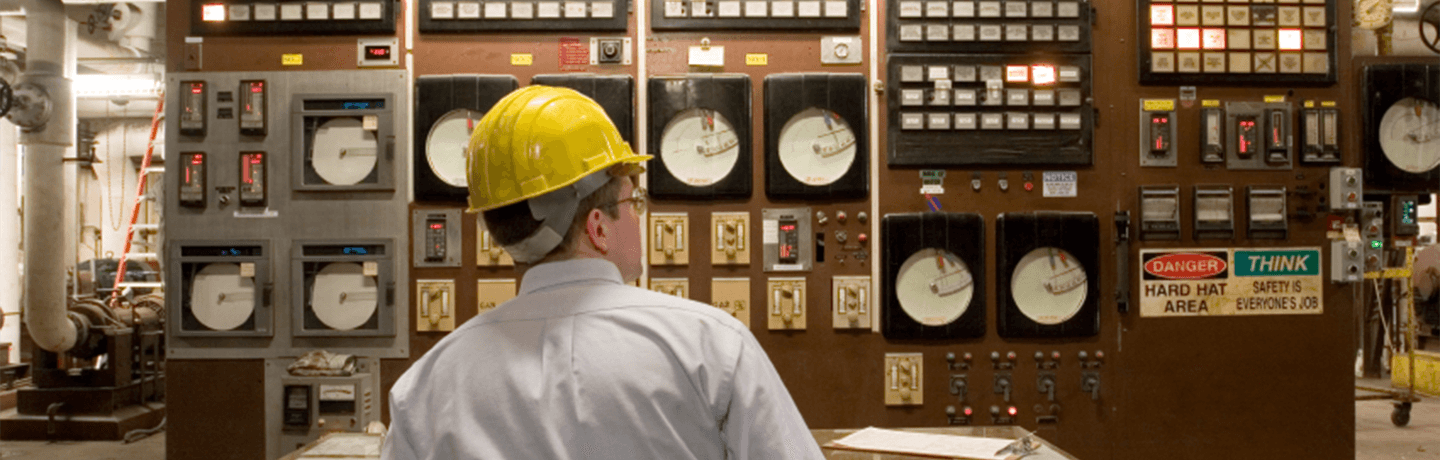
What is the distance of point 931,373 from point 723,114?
1411mm

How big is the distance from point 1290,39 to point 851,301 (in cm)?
221

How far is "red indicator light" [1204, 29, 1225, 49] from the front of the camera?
152 inches

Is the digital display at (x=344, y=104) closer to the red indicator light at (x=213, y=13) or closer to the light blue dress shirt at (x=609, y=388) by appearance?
the red indicator light at (x=213, y=13)

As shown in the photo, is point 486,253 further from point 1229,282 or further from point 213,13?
point 1229,282

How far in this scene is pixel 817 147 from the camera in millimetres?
3781

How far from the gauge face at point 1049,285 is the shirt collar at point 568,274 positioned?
9.82 ft

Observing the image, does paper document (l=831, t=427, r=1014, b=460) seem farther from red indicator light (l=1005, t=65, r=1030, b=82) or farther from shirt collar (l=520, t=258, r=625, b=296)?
red indicator light (l=1005, t=65, r=1030, b=82)

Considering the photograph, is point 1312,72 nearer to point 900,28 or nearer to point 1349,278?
point 1349,278

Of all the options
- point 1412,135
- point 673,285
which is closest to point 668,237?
point 673,285

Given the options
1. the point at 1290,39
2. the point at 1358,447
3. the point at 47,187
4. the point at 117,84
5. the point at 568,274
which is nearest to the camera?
the point at 568,274

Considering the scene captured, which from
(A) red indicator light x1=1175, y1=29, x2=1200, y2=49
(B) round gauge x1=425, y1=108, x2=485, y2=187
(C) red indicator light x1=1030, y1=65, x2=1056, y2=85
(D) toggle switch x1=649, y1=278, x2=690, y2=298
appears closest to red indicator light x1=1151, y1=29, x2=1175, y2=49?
(A) red indicator light x1=1175, y1=29, x2=1200, y2=49

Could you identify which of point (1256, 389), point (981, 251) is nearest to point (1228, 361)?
point (1256, 389)

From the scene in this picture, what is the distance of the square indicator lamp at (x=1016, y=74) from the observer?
3799mm

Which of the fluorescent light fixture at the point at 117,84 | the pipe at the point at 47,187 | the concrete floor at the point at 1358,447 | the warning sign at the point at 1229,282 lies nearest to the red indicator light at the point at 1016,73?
the warning sign at the point at 1229,282
